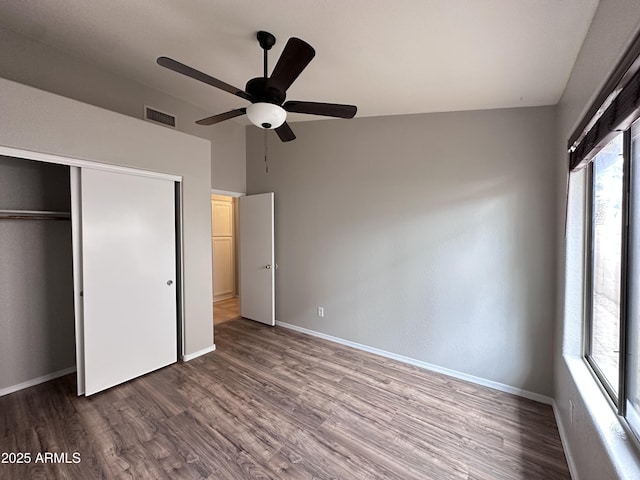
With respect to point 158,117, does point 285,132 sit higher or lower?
lower

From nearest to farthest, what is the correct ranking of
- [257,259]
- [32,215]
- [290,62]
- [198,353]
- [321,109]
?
[290,62]
[321,109]
[32,215]
[198,353]
[257,259]

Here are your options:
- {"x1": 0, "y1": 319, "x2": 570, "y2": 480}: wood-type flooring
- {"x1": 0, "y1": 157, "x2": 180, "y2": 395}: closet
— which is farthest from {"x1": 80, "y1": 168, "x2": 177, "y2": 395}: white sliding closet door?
{"x1": 0, "y1": 319, "x2": 570, "y2": 480}: wood-type flooring

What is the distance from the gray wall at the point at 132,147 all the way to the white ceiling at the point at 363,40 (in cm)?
62

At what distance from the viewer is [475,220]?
2467 millimetres

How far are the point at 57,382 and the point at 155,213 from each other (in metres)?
1.75

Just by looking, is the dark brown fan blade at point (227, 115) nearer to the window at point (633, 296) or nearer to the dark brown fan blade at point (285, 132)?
the dark brown fan blade at point (285, 132)

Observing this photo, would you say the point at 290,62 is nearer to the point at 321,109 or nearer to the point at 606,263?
the point at 321,109

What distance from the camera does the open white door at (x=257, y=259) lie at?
3.82 metres

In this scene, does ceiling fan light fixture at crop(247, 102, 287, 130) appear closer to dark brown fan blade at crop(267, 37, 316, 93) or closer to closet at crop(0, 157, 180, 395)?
dark brown fan blade at crop(267, 37, 316, 93)

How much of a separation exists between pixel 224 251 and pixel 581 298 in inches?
206

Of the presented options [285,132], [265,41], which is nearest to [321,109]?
[285,132]

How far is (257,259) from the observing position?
3.98 m

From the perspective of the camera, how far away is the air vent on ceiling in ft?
9.64

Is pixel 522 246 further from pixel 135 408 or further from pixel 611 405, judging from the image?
pixel 135 408
